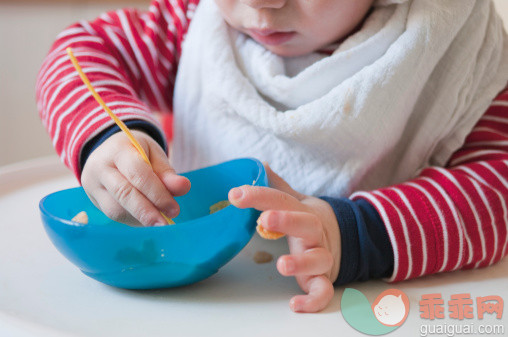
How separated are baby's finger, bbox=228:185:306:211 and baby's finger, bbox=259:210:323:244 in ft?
0.05

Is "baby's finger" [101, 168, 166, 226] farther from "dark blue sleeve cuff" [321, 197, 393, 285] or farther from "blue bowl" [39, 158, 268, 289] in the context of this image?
"dark blue sleeve cuff" [321, 197, 393, 285]

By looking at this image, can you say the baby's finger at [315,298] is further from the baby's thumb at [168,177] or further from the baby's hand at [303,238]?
the baby's thumb at [168,177]

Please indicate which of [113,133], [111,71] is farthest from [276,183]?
[111,71]

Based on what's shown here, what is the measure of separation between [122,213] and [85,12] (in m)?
1.05

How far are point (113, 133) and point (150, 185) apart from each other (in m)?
0.11

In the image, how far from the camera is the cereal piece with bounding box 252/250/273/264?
1.79 ft

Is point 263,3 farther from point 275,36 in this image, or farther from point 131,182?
point 131,182

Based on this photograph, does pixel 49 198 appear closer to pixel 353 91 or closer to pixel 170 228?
pixel 170 228

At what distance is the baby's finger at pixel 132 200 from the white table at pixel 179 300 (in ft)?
0.19

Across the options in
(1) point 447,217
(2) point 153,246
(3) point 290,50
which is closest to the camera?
(2) point 153,246

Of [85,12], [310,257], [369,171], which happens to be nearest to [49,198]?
[310,257]

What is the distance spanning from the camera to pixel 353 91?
0.61 metres

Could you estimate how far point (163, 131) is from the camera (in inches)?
25.3

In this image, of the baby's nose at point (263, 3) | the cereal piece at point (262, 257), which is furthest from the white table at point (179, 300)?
the baby's nose at point (263, 3)
